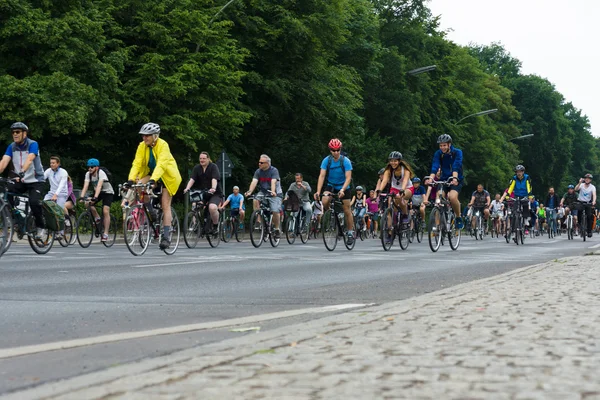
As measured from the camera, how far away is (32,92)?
3281 centimetres

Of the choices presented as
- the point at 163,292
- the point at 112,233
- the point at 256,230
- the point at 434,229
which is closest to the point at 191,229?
the point at 256,230

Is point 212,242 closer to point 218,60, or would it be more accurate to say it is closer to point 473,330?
point 473,330

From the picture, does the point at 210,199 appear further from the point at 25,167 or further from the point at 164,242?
the point at 25,167

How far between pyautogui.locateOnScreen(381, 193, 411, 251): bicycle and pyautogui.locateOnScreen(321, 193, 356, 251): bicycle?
2.67 ft

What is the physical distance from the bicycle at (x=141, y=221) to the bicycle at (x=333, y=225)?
3877 millimetres

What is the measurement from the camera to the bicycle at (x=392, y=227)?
19.7 meters

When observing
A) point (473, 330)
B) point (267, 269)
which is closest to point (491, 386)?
point (473, 330)

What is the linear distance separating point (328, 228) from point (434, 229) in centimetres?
200

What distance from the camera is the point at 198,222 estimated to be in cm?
2055

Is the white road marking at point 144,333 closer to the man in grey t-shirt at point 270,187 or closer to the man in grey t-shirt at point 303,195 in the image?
the man in grey t-shirt at point 270,187

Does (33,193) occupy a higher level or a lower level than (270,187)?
lower

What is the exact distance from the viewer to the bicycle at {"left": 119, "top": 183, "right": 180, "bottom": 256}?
16.2 metres

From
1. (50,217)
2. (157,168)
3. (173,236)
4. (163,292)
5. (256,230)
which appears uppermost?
(157,168)

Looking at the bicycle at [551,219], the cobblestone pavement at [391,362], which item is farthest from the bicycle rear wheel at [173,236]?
the bicycle at [551,219]
